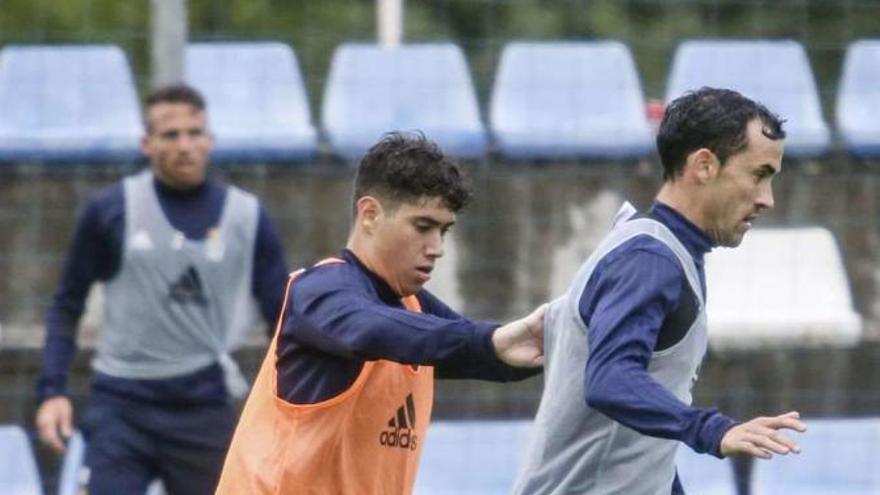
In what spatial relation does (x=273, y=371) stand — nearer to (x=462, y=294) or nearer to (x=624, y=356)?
(x=624, y=356)

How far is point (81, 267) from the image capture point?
21.7 feet

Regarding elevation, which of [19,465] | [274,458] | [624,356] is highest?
[624,356]

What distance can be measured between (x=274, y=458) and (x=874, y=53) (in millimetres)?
4749

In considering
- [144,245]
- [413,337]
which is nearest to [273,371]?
[413,337]

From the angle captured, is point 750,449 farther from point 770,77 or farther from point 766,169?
point 770,77

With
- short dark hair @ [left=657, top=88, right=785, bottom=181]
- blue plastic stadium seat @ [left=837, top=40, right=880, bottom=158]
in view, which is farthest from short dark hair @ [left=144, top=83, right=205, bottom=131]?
short dark hair @ [left=657, top=88, right=785, bottom=181]

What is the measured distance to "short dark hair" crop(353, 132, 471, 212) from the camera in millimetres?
4109

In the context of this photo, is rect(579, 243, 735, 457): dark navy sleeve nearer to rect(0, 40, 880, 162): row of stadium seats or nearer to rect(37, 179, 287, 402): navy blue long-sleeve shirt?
rect(37, 179, 287, 402): navy blue long-sleeve shirt

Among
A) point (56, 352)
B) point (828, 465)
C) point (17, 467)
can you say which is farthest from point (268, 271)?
point (828, 465)

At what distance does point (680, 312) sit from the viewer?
12.9ft

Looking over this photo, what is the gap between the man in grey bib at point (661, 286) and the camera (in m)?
3.90

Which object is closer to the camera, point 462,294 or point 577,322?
point 577,322

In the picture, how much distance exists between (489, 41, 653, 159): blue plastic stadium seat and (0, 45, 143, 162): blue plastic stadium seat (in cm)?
139

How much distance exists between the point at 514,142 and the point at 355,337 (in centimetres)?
419
